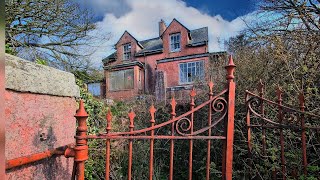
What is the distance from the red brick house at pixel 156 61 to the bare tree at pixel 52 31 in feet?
25.9

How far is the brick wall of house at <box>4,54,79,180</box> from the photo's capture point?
4.09 feet

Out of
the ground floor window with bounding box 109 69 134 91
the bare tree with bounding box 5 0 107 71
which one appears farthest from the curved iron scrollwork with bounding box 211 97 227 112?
the ground floor window with bounding box 109 69 134 91

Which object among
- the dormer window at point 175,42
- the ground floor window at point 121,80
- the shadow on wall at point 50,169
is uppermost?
the dormer window at point 175,42

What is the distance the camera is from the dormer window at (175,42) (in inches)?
723

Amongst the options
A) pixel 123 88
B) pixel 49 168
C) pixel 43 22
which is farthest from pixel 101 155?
pixel 123 88

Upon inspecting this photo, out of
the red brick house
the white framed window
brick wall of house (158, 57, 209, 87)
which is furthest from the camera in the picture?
brick wall of house (158, 57, 209, 87)

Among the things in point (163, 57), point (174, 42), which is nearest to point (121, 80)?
point (163, 57)

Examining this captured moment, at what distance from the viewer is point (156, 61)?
59.9 ft

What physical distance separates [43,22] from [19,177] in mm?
7845

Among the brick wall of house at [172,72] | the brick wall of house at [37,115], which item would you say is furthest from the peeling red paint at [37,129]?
the brick wall of house at [172,72]

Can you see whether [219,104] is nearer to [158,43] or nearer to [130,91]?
[130,91]

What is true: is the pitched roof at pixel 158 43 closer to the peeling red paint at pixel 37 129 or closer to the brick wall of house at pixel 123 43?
the brick wall of house at pixel 123 43

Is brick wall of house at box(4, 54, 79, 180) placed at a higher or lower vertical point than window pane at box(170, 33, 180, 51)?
lower

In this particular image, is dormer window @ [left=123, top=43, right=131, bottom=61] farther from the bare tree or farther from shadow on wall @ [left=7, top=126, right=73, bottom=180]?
shadow on wall @ [left=7, top=126, right=73, bottom=180]
